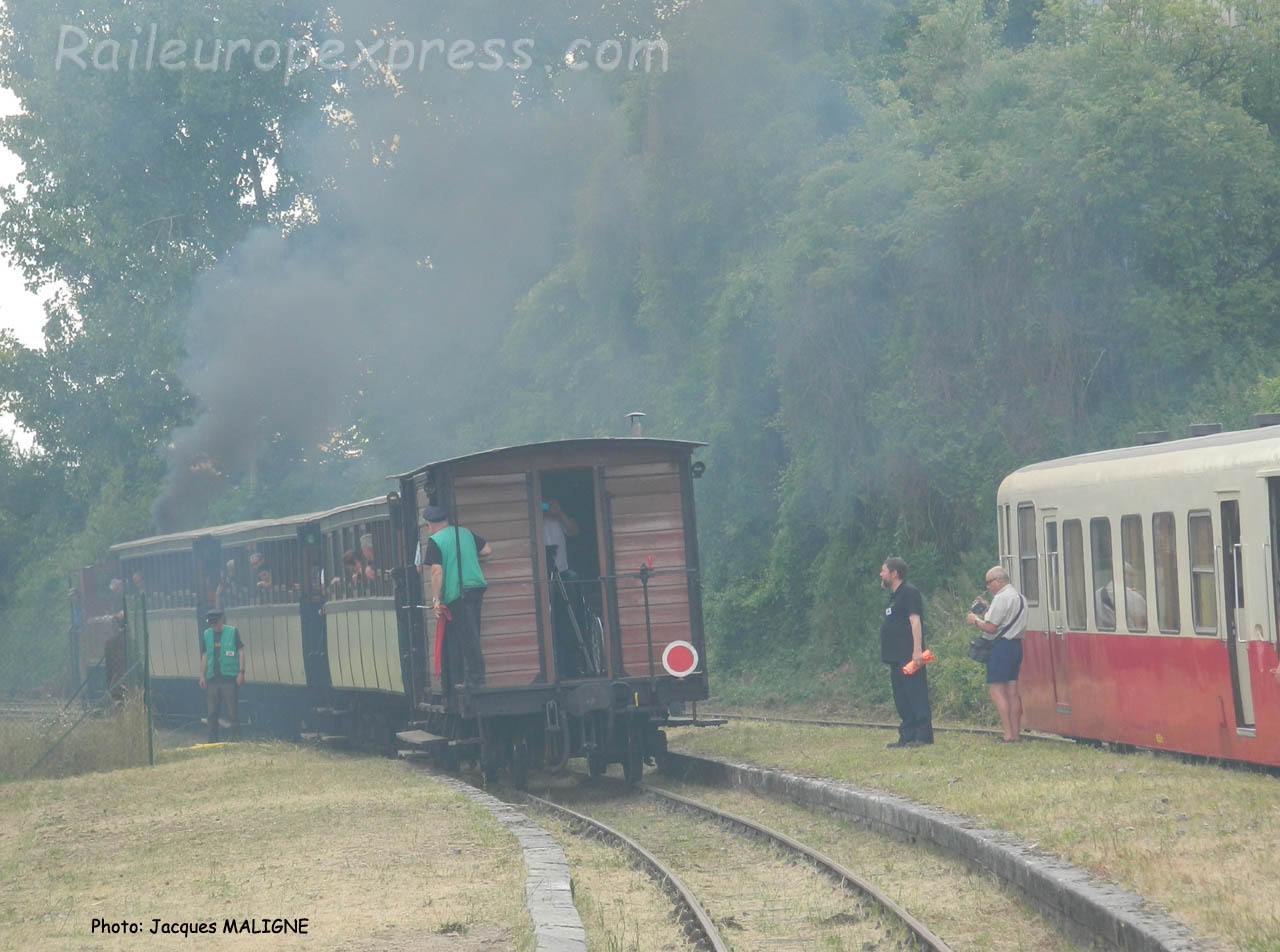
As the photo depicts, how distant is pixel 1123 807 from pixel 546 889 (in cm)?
363

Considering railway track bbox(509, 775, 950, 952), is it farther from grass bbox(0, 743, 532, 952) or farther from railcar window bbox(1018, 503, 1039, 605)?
railcar window bbox(1018, 503, 1039, 605)

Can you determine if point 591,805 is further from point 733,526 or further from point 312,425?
point 312,425

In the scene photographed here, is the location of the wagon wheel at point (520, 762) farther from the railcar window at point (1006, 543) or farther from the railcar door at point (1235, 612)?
the railcar door at point (1235, 612)

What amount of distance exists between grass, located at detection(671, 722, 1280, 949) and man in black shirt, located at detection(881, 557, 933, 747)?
44cm

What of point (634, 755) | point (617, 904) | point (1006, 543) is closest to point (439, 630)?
point (634, 755)

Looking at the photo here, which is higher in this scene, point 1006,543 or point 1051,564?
point 1006,543

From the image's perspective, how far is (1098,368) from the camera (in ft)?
81.3

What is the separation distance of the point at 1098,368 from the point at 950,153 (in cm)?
375

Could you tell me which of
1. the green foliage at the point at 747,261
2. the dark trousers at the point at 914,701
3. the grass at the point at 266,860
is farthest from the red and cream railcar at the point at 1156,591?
the green foliage at the point at 747,261

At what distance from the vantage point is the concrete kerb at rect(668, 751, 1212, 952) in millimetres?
7797

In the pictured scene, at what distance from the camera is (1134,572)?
14.2 meters

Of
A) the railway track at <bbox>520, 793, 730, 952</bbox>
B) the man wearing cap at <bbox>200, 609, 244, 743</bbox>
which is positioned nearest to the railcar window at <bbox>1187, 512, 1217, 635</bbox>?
the railway track at <bbox>520, 793, 730, 952</bbox>

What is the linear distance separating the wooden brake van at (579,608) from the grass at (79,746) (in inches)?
194

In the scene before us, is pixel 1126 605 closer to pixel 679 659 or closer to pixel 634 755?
pixel 679 659
